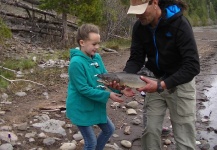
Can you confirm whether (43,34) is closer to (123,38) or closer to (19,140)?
(123,38)

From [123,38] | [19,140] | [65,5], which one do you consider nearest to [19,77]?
[19,140]

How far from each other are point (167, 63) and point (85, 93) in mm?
1049

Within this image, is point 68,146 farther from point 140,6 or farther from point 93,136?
point 140,6

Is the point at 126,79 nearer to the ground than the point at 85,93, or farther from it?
farther from it

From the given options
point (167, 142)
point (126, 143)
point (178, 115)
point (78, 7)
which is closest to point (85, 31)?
point (178, 115)

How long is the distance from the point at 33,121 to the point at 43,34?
1273cm

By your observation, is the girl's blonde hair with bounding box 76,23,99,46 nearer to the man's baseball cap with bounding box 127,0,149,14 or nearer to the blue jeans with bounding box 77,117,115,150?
the man's baseball cap with bounding box 127,0,149,14

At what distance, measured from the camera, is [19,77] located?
9.52 metres

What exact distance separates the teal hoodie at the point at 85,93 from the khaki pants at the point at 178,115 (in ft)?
2.06

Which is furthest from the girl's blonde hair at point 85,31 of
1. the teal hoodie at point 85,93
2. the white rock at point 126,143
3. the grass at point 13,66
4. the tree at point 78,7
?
the tree at point 78,7

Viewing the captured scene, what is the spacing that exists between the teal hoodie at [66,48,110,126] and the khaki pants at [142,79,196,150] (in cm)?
63

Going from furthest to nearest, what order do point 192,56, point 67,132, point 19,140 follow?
point 67,132
point 19,140
point 192,56

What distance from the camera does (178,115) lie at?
4.18 meters

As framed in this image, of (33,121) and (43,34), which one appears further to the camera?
(43,34)
